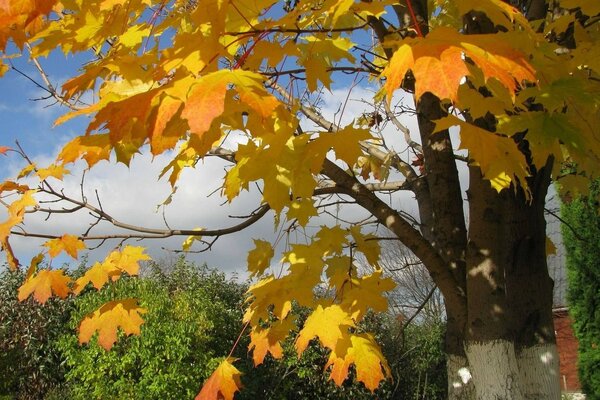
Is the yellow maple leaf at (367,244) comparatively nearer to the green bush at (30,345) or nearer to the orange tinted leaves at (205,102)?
the orange tinted leaves at (205,102)

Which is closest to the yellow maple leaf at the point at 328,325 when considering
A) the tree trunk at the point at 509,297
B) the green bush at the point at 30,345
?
the tree trunk at the point at 509,297

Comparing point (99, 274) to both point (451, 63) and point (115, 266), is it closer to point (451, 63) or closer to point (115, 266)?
point (115, 266)

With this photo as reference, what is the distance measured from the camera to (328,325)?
7.27 feet

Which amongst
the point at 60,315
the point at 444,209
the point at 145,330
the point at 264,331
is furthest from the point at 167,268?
the point at 444,209

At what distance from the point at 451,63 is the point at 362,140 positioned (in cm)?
55

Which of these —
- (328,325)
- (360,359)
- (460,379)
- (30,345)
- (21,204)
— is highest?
(30,345)

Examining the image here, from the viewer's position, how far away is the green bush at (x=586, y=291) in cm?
634

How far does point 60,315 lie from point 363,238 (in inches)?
269

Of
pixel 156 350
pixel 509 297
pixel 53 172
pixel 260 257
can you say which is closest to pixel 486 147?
pixel 509 297

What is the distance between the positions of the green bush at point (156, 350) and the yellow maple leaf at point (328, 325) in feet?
14.3

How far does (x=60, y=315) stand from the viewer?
8086 millimetres

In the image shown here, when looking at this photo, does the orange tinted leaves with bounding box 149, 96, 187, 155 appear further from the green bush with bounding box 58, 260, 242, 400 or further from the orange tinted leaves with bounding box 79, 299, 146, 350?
the green bush with bounding box 58, 260, 242, 400

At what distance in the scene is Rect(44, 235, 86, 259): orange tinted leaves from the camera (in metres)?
2.39

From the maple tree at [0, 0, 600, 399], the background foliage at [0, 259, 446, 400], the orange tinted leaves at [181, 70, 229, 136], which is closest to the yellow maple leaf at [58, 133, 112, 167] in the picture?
the maple tree at [0, 0, 600, 399]
